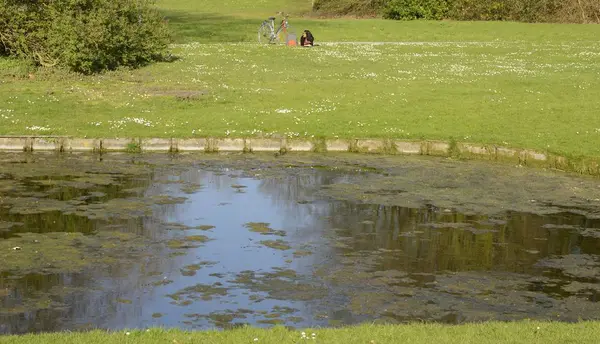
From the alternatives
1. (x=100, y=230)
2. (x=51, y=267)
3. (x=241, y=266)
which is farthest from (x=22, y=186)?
(x=241, y=266)

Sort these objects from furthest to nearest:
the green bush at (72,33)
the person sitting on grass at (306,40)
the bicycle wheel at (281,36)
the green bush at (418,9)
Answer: the green bush at (418,9) < the bicycle wheel at (281,36) < the person sitting on grass at (306,40) < the green bush at (72,33)

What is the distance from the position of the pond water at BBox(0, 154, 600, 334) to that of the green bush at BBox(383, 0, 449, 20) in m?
36.5

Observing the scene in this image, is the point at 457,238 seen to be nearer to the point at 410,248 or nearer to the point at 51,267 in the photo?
the point at 410,248

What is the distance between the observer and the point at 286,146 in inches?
804

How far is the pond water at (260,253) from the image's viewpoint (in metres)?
10.6

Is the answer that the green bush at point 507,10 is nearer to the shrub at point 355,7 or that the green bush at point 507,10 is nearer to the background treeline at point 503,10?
the background treeline at point 503,10

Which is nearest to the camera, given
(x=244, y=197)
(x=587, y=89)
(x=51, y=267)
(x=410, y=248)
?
(x=51, y=267)

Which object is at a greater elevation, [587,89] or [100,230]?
[587,89]

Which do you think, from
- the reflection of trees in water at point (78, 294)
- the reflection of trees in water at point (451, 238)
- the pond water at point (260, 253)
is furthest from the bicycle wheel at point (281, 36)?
the reflection of trees in water at point (78, 294)

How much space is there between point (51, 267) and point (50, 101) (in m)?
12.8

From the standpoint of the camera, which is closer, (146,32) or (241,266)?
(241,266)

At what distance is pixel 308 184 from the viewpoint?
17.4 m

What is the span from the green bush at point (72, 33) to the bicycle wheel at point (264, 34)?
11.0 metres

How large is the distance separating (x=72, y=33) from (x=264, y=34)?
16430 mm
